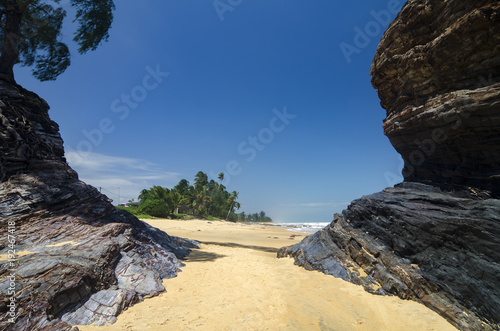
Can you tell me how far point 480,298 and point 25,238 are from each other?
12.4m

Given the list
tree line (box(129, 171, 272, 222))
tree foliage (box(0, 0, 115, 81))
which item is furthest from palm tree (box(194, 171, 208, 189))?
tree foliage (box(0, 0, 115, 81))

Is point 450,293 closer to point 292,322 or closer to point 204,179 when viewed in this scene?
point 292,322

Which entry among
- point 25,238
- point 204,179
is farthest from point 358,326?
point 204,179

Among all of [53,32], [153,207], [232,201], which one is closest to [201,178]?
[232,201]

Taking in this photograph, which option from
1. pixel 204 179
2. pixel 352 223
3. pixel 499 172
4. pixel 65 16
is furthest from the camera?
pixel 204 179

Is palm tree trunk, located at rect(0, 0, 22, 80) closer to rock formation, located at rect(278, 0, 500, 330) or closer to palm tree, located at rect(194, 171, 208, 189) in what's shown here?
rock formation, located at rect(278, 0, 500, 330)

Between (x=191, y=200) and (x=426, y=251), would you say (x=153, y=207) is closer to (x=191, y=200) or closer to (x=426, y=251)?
(x=191, y=200)

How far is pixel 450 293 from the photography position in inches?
215

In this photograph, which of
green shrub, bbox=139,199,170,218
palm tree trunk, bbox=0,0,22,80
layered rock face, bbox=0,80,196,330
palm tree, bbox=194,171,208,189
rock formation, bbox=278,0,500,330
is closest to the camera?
layered rock face, bbox=0,80,196,330

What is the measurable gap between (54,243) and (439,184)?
13.9 metres

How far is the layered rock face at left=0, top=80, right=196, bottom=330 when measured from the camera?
14.7 feet

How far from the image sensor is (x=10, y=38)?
1023 cm

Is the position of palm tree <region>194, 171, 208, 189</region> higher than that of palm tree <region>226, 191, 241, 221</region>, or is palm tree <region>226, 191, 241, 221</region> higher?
palm tree <region>194, 171, 208, 189</region>

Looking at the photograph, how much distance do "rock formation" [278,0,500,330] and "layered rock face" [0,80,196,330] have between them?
24.4ft
